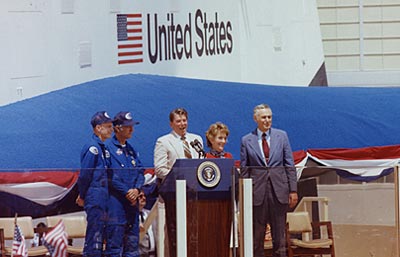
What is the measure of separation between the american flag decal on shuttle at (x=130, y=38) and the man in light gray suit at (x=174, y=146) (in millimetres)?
3362

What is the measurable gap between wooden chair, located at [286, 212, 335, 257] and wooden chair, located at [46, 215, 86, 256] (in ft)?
4.90

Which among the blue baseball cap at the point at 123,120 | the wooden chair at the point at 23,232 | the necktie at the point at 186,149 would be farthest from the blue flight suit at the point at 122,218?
the necktie at the point at 186,149

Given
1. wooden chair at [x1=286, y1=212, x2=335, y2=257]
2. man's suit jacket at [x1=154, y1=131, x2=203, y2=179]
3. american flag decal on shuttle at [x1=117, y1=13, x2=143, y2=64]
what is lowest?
wooden chair at [x1=286, y1=212, x2=335, y2=257]

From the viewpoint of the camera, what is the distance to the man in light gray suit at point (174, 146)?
371 inches

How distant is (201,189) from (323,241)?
0.98 metres

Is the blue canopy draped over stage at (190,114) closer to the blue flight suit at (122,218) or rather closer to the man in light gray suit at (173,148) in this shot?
the man in light gray suit at (173,148)

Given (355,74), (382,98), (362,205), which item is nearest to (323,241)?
(362,205)

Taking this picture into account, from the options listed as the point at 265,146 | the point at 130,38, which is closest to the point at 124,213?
the point at 265,146

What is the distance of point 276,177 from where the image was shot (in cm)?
847

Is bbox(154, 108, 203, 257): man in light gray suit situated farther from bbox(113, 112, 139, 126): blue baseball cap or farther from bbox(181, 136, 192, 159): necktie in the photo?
bbox(113, 112, 139, 126): blue baseball cap

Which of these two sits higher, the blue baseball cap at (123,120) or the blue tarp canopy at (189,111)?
the blue tarp canopy at (189,111)

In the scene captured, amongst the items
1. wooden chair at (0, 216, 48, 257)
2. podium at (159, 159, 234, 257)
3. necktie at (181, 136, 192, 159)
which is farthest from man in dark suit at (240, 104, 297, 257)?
wooden chair at (0, 216, 48, 257)

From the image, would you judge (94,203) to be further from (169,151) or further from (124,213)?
(169,151)

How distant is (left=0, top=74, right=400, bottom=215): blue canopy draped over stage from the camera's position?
10719 millimetres
